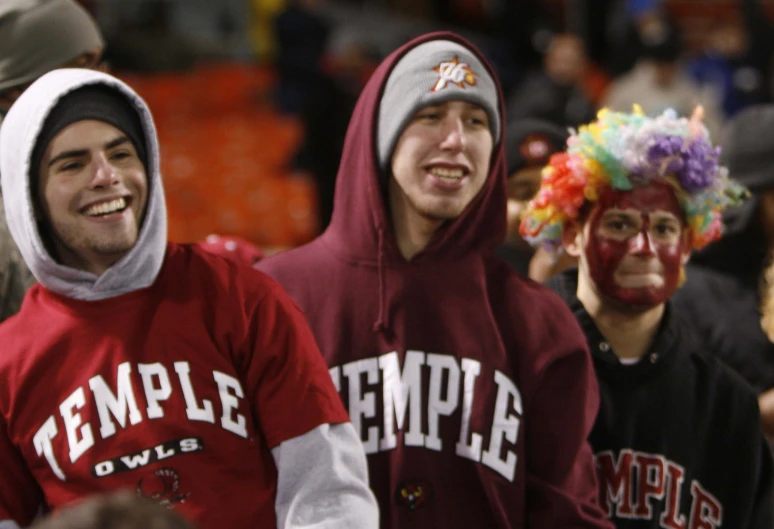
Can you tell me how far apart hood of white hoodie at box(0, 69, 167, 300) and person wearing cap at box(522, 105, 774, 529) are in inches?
46.0

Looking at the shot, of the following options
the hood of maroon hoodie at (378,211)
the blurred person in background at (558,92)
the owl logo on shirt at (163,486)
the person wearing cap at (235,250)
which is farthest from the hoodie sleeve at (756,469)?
the blurred person in background at (558,92)

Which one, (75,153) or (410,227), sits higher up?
(75,153)

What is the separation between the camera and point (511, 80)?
31.2 ft

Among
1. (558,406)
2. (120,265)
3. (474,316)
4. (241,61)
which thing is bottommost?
(558,406)

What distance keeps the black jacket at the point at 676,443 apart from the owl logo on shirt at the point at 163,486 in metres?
1.14

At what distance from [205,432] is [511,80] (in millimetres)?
7362

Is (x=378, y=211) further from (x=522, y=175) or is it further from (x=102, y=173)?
(x=522, y=175)

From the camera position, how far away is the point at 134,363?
2463 mm

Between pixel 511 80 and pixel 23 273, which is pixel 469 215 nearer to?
pixel 23 273

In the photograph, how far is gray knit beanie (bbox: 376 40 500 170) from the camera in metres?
2.97

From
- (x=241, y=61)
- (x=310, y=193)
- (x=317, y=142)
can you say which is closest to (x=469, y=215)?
(x=317, y=142)

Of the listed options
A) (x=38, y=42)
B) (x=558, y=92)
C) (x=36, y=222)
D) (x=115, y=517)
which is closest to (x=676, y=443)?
(x=36, y=222)

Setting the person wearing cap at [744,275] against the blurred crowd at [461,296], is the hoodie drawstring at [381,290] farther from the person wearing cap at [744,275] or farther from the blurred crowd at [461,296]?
the person wearing cap at [744,275]

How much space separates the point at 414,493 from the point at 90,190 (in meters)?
0.96
